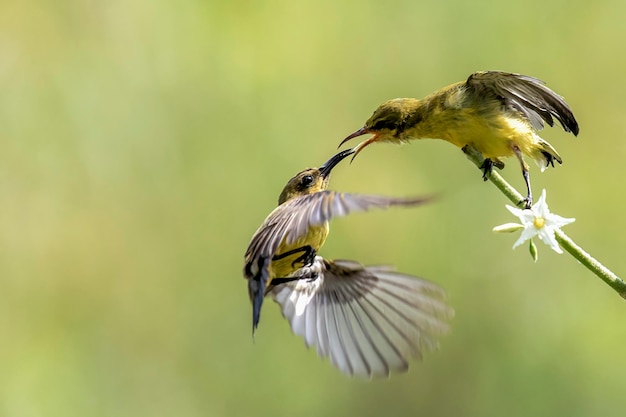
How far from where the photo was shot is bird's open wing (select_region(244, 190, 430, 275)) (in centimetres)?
191

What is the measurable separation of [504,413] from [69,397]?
2.13 m

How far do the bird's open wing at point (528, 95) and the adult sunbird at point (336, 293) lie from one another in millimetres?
557

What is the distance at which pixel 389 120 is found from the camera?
3.33 meters

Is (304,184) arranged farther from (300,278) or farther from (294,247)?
(300,278)

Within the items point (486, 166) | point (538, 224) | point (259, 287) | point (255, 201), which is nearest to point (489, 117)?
point (486, 166)

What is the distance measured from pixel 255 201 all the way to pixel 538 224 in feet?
9.64

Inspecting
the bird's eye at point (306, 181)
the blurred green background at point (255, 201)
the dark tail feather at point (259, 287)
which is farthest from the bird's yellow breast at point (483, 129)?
the blurred green background at point (255, 201)

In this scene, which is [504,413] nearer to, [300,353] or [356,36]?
[300,353]

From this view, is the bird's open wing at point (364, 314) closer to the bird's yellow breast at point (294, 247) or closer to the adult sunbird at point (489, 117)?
the bird's yellow breast at point (294, 247)

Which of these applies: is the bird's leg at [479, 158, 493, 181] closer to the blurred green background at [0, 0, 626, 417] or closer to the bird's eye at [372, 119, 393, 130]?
the bird's eye at [372, 119, 393, 130]

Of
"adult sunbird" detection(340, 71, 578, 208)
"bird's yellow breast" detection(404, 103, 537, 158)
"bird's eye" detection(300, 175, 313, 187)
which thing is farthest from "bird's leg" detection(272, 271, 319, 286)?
"bird's yellow breast" detection(404, 103, 537, 158)

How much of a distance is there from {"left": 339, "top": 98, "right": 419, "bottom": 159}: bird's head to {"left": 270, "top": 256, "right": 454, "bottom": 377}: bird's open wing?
22.2 inches

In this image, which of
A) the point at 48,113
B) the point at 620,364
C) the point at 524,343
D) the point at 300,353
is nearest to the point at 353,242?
the point at 300,353

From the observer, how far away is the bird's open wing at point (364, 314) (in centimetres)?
243
